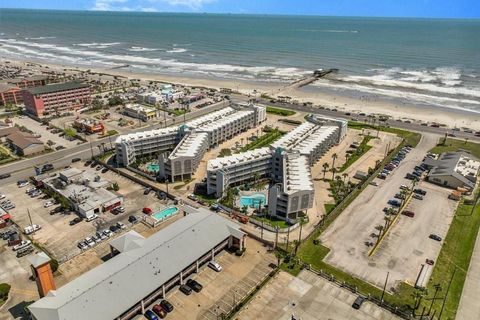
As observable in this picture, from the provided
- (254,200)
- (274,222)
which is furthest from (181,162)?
(274,222)

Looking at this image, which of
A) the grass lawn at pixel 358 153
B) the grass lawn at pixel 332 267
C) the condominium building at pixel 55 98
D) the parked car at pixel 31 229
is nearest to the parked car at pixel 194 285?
the grass lawn at pixel 332 267

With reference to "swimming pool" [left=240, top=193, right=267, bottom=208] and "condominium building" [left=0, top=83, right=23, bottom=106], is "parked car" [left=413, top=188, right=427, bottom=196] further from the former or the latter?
"condominium building" [left=0, top=83, right=23, bottom=106]

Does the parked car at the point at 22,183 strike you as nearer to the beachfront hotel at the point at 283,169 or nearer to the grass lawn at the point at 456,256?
the beachfront hotel at the point at 283,169

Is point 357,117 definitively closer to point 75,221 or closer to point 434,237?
point 434,237

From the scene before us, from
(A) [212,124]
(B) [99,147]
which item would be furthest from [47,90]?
(A) [212,124]

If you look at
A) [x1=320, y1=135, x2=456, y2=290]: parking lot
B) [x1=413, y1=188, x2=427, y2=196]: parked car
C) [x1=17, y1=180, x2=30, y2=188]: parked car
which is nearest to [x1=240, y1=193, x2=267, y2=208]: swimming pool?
[x1=320, y1=135, x2=456, y2=290]: parking lot
